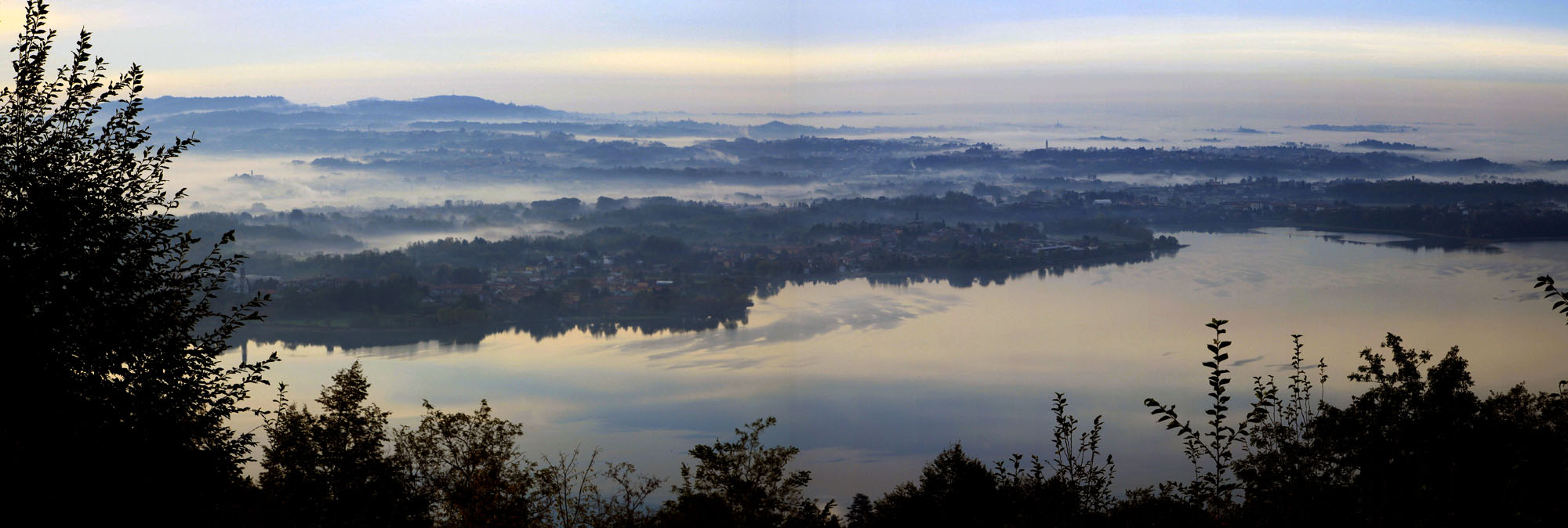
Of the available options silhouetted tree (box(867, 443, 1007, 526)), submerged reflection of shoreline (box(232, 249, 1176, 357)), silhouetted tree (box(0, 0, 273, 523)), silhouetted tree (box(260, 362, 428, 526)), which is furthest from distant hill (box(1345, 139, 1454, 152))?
silhouetted tree (box(0, 0, 273, 523))

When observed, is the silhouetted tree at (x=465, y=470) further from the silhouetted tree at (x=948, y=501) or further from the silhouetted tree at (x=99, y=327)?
the silhouetted tree at (x=948, y=501)

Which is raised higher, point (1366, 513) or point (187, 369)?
point (187, 369)

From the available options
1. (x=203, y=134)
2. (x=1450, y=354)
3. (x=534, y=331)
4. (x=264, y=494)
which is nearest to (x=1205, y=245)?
(x=534, y=331)

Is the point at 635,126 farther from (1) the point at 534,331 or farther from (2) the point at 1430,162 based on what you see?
(2) the point at 1430,162

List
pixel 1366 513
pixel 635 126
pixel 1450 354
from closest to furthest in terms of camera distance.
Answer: pixel 1366 513 < pixel 1450 354 < pixel 635 126

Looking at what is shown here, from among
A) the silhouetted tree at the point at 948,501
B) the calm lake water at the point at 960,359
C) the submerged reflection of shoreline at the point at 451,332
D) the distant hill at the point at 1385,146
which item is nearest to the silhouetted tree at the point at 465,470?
the silhouetted tree at the point at 948,501

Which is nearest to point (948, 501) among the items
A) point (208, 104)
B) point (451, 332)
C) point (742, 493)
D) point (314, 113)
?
point (742, 493)

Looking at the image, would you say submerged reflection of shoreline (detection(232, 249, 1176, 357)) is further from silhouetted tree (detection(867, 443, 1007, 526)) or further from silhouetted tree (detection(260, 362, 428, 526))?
silhouetted tree (detection(260, 362, 428, 526))
